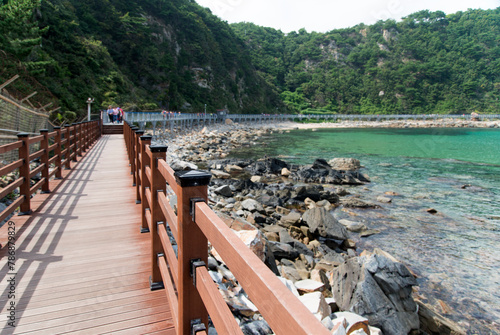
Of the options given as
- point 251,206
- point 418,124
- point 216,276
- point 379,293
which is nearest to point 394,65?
point 418,124

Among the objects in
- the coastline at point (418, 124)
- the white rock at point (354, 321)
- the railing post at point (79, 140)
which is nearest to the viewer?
the white rock at point (354, 321)

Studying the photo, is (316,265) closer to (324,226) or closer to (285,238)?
(285,238)

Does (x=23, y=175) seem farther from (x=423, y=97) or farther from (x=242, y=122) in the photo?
(x=423, y=97)

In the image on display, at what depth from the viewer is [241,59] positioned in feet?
244

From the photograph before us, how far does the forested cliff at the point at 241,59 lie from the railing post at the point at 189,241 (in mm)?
22777

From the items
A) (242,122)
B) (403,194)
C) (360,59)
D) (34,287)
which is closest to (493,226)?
(403,194)

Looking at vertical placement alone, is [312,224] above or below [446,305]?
above

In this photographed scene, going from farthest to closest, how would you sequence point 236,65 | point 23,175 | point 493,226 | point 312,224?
point 236,65, point 493,226, point 312,224, point 23,175

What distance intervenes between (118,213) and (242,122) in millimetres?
57311

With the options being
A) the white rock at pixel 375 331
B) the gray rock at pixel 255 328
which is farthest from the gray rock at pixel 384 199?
the gray rock at pixel 255 328

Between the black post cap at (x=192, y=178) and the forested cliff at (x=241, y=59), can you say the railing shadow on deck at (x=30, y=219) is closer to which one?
the black post cap at (x=192, y=178)

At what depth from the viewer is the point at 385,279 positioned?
5.23 meters

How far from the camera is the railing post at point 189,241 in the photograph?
1.71m

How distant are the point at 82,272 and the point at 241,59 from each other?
75.6 metres
